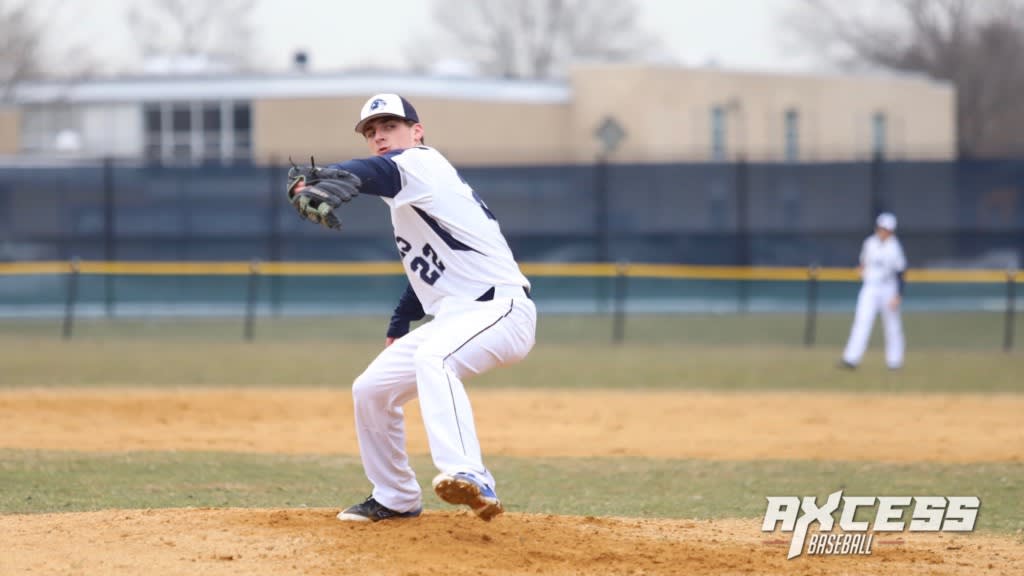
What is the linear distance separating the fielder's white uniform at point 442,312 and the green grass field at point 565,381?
1905 millimetres

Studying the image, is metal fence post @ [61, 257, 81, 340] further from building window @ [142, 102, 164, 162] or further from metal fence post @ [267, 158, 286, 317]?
building window @ [142, 102, 164, 162]

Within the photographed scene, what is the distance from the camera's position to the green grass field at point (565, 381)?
9.02 metres

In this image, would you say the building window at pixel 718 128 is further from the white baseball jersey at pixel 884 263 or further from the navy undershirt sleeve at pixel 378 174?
the navy undershirt sleeve at pixel 378 174

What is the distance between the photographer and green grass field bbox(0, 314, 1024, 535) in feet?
29.6

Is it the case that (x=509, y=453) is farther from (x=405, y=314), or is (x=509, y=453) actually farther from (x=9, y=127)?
(x=9, y=127)

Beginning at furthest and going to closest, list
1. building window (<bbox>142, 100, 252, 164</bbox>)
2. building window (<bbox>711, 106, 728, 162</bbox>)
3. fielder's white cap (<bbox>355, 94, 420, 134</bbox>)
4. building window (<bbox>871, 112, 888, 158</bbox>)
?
building window (<bbox>871, 112, 888, 158</bbox>) → building window (<bbox>711, 106, 728, 162</bbox>) → building window (<bbox>142, 100, 252, 164</bbox>) → fielder's white cap (<bbox>355, 94, 420, 134</bbox>)

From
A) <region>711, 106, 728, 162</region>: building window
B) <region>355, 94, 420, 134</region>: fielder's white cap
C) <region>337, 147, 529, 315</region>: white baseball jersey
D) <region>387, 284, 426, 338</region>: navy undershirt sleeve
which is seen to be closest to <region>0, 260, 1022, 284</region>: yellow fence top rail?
<region>387, 284, 426, 338</region>: navy undershirt sleeve

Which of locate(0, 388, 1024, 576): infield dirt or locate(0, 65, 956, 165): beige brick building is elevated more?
locate(0, 65, 956, 165): beige brick building

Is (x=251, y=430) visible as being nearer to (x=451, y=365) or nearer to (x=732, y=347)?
(x=451, y=365)

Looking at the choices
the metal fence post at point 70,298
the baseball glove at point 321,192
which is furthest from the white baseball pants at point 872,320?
the baseball glove at point 321,192

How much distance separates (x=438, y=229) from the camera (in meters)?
6.61

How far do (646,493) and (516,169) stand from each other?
1771 centimetres

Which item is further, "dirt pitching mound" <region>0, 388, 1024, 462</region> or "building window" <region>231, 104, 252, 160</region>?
"building window" <region>231, 104, 252, 160</region>

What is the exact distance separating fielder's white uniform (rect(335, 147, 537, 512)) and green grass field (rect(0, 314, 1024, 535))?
6.25 feet
